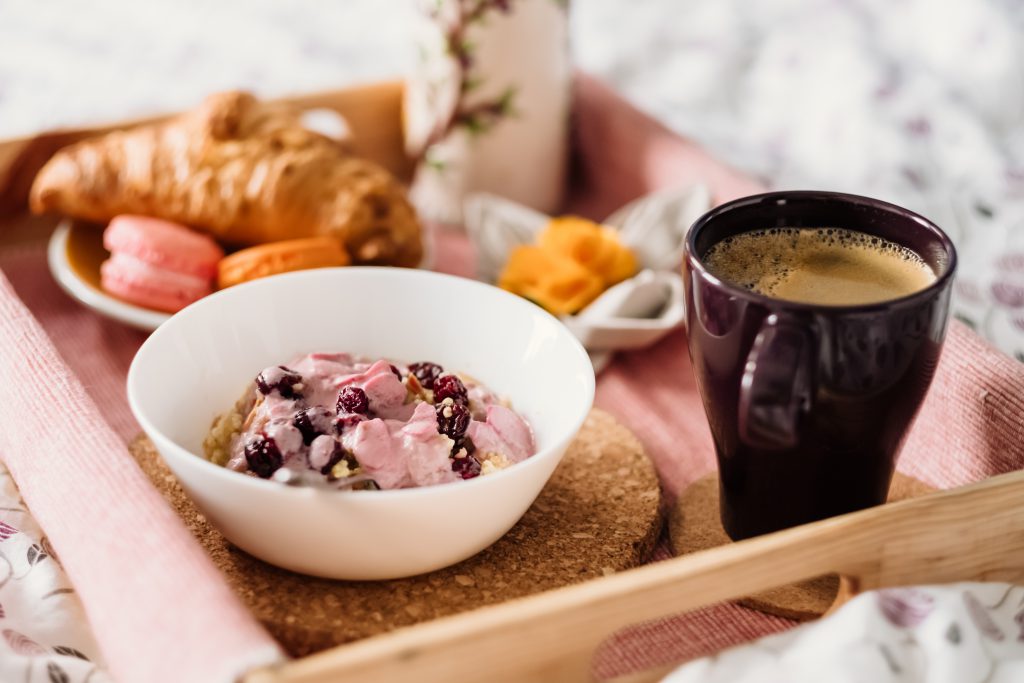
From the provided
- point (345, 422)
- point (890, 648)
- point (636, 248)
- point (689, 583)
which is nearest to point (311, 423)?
point (345, 422)

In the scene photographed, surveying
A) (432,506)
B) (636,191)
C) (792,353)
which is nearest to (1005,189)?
(636,191)

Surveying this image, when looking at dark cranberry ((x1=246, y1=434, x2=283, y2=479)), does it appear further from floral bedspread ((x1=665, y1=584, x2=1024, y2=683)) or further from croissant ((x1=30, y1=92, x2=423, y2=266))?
croissant ((x1=30, y1=92, x2=423, y2=266))

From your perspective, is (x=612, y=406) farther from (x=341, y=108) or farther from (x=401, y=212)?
(x=341, y=108)

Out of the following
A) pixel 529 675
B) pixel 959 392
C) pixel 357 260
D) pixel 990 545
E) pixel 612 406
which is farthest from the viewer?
pixel 357 260

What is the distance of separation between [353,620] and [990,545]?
1.25ft

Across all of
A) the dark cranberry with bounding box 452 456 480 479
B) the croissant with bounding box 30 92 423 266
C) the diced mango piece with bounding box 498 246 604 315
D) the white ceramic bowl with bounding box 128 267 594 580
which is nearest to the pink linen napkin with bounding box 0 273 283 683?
the white ceramic bowl with bounding box 128 267 594 580

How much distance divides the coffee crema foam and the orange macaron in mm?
422

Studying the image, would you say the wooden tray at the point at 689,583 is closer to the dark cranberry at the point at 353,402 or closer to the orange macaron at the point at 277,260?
the dark cranberry at the point at 353,402

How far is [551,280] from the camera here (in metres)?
1.00

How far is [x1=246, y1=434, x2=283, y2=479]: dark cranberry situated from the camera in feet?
2.10

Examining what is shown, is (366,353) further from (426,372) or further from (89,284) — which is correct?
(89,284)

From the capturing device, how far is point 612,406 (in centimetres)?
96

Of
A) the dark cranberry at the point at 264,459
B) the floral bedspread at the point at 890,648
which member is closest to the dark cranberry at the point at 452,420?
the dark cranberry at the point at 264,459

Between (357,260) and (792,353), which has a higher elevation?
(792,353)
